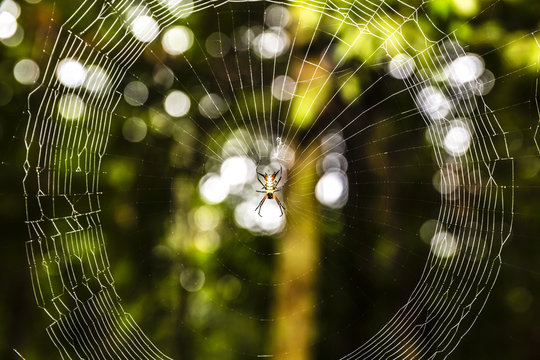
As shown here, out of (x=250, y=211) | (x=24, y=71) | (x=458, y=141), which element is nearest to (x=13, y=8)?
(x=24, y=71)

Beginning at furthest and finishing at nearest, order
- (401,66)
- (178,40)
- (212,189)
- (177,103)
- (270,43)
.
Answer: (212,189), (177,103), (178,40), (270,43), (401,66)

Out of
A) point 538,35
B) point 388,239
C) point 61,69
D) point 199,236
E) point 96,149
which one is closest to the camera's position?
point 538,35

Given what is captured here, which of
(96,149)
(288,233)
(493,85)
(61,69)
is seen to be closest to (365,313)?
(288,233)

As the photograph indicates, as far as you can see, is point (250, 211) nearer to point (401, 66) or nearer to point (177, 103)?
point (177, 103)

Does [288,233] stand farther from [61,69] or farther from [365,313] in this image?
[61,69]

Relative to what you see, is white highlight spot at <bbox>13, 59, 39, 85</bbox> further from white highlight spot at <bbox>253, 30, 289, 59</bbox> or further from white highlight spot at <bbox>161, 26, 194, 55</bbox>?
white highlight spot at <bbox>253, 30, 289, 59</bbox>

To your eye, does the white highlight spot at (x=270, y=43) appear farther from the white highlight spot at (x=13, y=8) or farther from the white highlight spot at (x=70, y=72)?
the white highlight spot at (x=13, y=8)
